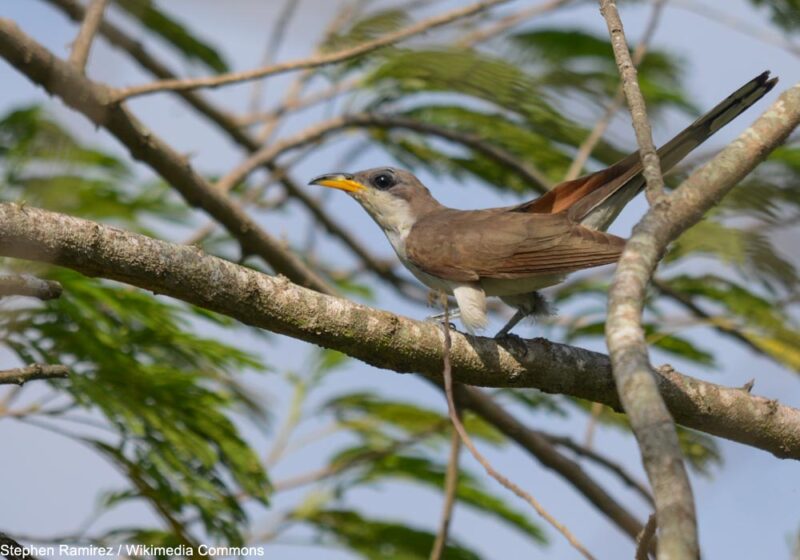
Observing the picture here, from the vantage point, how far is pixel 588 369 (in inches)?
170

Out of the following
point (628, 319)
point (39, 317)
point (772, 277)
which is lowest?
point (628, 319)

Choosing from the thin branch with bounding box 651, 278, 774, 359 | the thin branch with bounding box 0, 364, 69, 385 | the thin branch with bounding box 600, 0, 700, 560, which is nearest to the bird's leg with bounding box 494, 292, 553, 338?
the thin branch with bounding box 651, 278, 774, 359

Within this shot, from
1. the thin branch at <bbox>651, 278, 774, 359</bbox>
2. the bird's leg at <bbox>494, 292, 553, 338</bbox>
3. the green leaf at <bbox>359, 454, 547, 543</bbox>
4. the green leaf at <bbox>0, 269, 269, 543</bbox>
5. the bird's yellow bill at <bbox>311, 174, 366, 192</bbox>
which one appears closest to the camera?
the green leaf at <bbox>0, 269, 269, 543</bbox>

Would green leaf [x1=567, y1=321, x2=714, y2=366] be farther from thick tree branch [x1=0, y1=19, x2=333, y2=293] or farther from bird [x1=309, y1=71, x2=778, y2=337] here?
thick tree branch [x1=0, y1=19, x2=333, y2=293]

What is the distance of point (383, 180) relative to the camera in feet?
22.3

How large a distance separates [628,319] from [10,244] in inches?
70.8

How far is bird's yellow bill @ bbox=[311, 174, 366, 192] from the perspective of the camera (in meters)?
6.77

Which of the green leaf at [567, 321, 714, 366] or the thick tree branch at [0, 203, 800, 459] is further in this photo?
the green leaf at [567, 321, 714, 366]

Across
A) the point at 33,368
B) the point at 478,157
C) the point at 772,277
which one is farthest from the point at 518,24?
the point at 33,368

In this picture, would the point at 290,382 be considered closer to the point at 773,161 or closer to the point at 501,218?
the point at 501,218

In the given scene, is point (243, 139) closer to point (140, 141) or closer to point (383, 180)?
point (383, 180)

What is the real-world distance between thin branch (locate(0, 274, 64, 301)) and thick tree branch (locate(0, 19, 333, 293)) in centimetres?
148

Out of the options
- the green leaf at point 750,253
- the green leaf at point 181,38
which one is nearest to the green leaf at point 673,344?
the green leaf at point 750,253

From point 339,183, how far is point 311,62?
5.10 feet
